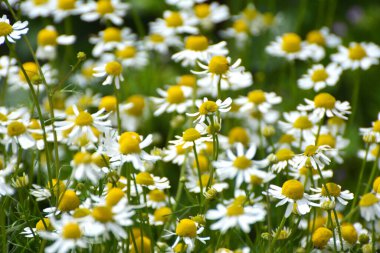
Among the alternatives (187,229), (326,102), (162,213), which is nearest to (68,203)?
(187,229)

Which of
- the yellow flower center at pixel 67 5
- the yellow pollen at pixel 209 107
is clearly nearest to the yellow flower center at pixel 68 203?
the yellow pollen at pixel 209 107

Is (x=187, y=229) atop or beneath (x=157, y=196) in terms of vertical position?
atop

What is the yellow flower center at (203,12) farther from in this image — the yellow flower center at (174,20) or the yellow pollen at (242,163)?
the yellow pollen at (242,163)

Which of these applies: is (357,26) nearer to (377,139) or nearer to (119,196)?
(377,139)

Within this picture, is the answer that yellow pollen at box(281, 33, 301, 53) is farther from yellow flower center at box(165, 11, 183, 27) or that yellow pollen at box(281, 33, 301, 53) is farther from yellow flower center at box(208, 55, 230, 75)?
yellow flower center at box(208, 55, 230, 75)

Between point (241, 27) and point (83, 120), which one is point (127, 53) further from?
point (83, 120)
